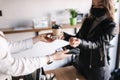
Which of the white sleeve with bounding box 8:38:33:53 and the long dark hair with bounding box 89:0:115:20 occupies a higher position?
the long dark hair with bounding box 89:0:115:20

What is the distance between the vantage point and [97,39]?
1.42m

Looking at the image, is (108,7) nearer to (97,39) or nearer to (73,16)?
(97,39)

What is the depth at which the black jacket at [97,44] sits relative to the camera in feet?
4.58

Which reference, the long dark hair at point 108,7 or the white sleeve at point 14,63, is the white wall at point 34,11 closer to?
the long dark hair at point 108,7

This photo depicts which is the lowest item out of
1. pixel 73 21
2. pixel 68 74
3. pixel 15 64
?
pixel 68 74

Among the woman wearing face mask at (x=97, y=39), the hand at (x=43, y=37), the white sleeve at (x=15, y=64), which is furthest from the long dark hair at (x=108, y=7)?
the white sleeve at (x=15, y=64)

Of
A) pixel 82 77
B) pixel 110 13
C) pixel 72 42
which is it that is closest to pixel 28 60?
pixel 72 42

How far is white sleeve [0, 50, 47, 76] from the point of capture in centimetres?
103

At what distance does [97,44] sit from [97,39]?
5cm

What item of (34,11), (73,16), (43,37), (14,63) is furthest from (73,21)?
(14,63)

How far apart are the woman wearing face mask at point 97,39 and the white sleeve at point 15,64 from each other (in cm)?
40

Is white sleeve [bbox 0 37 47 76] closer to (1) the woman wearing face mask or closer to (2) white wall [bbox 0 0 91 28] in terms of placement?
(1) the woman wearing face mask

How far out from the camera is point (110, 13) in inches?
56.4

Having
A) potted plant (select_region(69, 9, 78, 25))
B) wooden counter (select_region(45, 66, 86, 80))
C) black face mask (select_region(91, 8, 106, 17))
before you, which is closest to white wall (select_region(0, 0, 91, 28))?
potted plant (select_region(69, 9, 78, 25))
